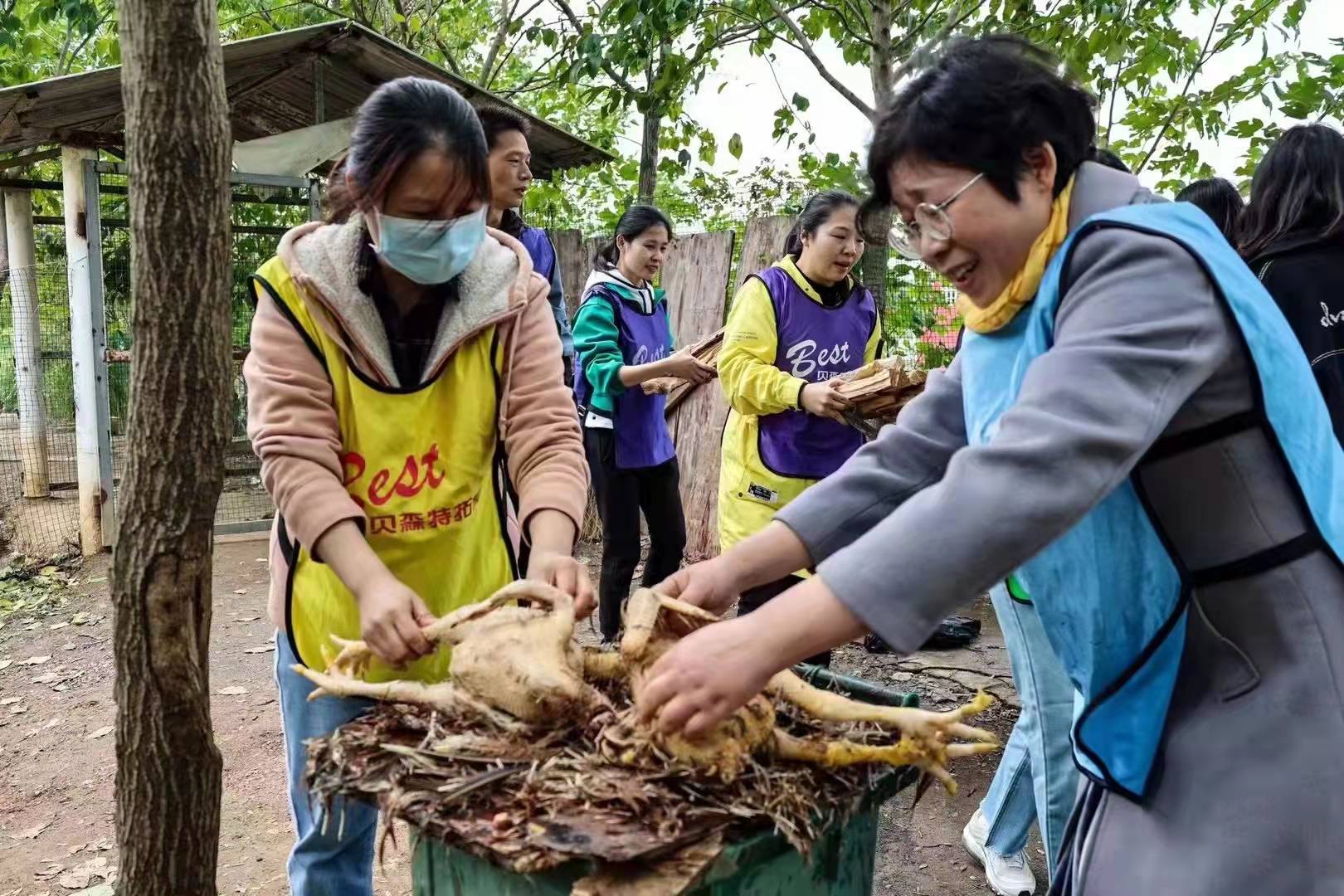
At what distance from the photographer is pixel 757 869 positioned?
144 centimetres

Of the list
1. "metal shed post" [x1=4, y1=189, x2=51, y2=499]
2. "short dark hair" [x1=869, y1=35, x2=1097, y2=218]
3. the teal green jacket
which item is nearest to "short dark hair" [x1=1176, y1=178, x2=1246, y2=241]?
the teal green jacket

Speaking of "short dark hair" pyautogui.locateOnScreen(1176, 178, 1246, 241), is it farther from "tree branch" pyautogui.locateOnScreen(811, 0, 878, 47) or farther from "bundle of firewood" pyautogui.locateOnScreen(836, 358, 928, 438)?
"tree branch" pyautogui.locateOnScreen(811, 0, 878, 47)

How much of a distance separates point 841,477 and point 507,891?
85 centimetres

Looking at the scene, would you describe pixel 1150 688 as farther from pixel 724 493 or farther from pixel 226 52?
pixel 226 52

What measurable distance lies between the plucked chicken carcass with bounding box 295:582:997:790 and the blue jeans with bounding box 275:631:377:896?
0.18 metres

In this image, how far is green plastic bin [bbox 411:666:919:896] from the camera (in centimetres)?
138

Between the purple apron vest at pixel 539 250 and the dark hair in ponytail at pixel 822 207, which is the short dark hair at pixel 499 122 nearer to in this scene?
the purple apron vest at pixel 539 250

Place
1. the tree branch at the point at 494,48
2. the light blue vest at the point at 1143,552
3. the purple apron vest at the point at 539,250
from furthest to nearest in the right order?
the tree branch at the point at 494,48 < the purple apron vest at the point at 539,250 < the light blue vest at the point at 1143,552

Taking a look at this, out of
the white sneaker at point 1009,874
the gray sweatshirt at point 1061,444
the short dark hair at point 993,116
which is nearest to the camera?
the gray sweatshirt at point 1061,444

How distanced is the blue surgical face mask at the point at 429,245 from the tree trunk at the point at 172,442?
0.97 ft

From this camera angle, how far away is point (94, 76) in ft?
20.4

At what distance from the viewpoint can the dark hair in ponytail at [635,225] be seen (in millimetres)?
5129

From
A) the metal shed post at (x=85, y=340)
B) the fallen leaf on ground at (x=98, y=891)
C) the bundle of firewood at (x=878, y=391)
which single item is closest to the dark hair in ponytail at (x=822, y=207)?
the bundle of firewood at (x=878, y=391)

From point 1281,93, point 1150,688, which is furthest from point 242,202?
point 1150,688
